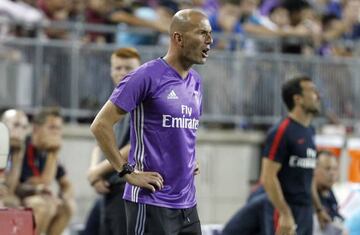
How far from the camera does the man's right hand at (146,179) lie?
27.9 ft

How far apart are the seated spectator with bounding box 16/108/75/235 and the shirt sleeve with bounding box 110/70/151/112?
18.3 feet

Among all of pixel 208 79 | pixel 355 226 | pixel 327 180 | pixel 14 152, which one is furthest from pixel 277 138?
pixel 208 79

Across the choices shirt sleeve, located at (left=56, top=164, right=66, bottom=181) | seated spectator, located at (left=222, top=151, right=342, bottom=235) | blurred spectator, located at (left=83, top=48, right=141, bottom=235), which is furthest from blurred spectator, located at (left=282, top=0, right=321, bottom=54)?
blurred spectator, located at (left=83, top=48, right=141, bottom=235)

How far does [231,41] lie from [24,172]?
5.45 m

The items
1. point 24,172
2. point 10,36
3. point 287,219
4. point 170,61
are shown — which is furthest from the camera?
point 10,36

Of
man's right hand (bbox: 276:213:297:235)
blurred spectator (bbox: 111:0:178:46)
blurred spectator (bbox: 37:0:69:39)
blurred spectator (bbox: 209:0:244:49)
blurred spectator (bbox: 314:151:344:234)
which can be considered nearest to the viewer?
man's right hand (bbox: 276:213:297:235)

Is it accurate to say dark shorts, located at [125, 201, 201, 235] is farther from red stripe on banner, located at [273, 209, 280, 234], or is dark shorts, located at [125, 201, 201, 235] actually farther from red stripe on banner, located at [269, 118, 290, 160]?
red stripe on banner, located at [273, 209, 280, 234]

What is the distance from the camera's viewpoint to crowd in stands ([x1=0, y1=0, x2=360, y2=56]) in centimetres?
1738

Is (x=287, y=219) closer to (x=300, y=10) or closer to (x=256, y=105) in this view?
(x=256, y=105)

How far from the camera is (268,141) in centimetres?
1202

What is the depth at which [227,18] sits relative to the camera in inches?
746

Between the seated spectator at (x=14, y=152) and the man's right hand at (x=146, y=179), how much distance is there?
4836mm

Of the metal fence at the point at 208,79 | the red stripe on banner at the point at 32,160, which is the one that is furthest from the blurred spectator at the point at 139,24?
the red stripe on banner at the point at 32,160

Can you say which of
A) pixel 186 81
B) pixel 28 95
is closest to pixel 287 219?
pixel 186 81
